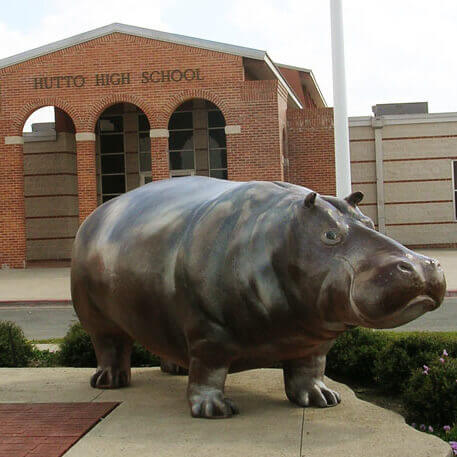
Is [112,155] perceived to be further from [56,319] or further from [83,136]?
[56,319]

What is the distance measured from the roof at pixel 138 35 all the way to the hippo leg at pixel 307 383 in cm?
1791

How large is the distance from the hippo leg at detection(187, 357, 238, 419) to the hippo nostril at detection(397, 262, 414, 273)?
1.33 m

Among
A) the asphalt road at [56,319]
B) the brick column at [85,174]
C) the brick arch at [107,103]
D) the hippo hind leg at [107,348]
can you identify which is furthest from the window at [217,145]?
the hippo hind leg at [107,348]

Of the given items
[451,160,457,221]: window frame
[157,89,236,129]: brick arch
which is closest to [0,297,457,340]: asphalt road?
[157,89,236,129]: brick arch

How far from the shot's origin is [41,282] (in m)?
18.8

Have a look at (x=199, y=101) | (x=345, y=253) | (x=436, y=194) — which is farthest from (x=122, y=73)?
(x=345, y=253)

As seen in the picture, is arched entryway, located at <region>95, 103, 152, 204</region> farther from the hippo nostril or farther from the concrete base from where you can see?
the hippo nostril

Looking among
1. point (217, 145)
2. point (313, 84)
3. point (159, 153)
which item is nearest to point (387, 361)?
point (159, 153)

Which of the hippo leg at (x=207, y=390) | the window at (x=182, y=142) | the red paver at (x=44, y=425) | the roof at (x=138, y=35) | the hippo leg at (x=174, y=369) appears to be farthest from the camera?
the window at (x=182, y=142)

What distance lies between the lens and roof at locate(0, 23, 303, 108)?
21.9 meters

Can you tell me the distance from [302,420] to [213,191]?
1662mm

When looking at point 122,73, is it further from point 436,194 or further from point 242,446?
point 242,446

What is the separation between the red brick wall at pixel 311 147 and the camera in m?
24.0

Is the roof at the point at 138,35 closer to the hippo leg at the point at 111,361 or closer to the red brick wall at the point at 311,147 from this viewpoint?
the red brick wall at the point at 311,147
